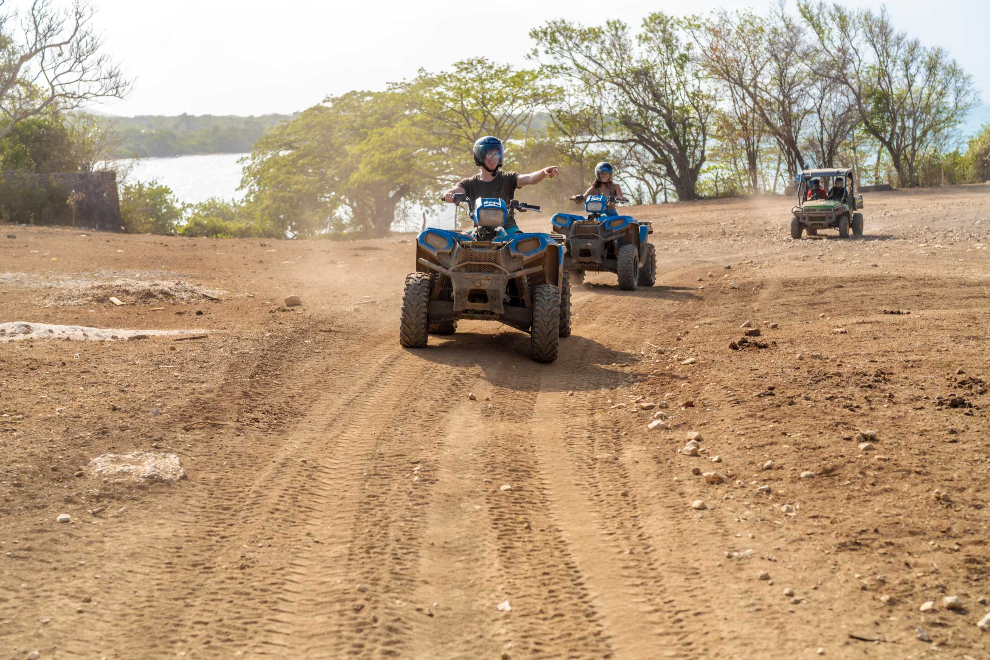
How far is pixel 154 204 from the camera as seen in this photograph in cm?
3941

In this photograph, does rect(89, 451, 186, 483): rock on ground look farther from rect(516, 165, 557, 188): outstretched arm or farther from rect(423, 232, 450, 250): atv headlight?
rect(516, 165, 557, 188): outstretched arm

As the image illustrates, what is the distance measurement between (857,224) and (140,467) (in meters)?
22.3

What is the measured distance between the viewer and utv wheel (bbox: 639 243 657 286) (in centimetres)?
1584

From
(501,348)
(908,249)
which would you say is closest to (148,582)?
(501,348)

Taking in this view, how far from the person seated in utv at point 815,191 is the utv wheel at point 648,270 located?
11.2 m

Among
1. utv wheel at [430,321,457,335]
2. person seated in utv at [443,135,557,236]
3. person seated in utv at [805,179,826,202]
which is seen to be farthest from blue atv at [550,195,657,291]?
person seated in utv at [805,179,826,202]

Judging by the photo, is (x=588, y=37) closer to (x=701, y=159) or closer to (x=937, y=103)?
(x=701, y=159)

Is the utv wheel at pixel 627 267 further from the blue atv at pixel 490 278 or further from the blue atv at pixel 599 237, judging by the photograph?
the blue atv at pixel 490 278

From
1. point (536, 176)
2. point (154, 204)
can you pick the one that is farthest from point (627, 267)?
point (154, 204)

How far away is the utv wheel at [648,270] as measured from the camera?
52.0 ft

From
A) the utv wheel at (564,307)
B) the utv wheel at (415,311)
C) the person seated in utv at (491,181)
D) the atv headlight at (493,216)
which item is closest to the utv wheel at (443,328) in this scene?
the utv wheel at (415,311)

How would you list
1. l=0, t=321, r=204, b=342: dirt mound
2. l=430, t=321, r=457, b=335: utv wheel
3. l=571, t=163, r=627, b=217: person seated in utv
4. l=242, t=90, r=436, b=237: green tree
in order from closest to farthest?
1. l=0, t=321, r=204, b=342: dirt mound
2. l=430, t=321, r=457, b=335: utv wheel
3. l=571, t=163, r=627, b=217: person seated in utv
4. l=242, t=90, r=436, b=237: green tree

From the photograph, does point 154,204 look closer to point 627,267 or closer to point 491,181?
point 627,267

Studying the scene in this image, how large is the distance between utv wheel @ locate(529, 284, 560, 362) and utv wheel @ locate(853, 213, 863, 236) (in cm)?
1761
